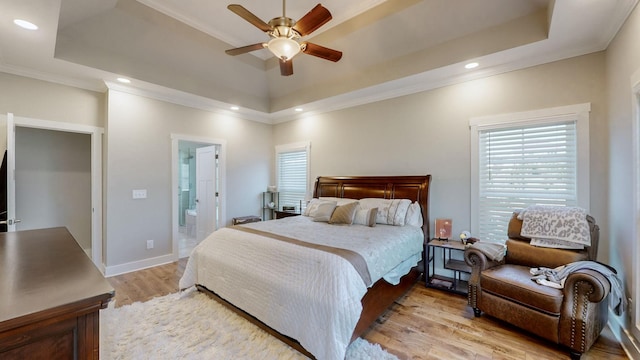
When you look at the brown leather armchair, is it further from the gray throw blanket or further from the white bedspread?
the white bedspread

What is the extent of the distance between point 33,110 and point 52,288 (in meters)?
3.86

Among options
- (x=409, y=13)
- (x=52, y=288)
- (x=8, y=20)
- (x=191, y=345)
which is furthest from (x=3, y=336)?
(x=409, y=13)

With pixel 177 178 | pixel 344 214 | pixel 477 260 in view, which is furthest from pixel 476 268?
pixel 177 178

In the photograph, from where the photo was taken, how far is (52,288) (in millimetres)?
978

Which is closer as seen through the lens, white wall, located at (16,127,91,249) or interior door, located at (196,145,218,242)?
white wall, located at (16,127,91,249)

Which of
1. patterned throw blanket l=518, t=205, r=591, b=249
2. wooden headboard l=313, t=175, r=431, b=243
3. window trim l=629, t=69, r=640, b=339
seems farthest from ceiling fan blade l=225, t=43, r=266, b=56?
patterned throw blanket l=518, t=205, r=591, b=249

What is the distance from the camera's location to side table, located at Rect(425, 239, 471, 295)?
312cm

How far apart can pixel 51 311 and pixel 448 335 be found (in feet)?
8.85

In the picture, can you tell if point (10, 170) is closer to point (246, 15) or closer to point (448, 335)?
point (246, 15)

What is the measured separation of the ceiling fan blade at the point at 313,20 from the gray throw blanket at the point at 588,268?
2.94m

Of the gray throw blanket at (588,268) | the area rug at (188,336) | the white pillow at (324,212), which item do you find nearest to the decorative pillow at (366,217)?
the white pillow at (324,212)

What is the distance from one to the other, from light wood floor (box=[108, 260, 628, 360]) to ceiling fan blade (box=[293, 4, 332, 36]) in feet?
9.30

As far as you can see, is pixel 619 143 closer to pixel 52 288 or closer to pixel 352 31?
→ pixel 352 31

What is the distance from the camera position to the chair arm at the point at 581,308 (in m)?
1.91
